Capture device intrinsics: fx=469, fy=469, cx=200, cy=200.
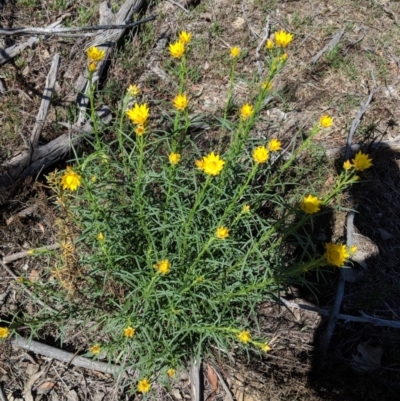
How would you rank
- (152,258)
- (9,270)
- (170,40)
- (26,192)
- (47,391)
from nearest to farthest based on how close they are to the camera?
1. (152,258)
2. (47,391)
3. (9,270)
4. (26,192)
5. (170,40)

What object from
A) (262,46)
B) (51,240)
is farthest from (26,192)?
(262,46)

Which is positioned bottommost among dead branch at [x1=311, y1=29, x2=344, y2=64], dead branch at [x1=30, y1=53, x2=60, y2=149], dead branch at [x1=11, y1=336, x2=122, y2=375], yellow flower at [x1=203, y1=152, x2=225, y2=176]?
dead branch at [x1=11, y1=336, x2=122, y2=375]

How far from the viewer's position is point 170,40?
15.0 ft

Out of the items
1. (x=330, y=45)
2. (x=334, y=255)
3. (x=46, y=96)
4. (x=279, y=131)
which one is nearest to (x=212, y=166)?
(x=334, y=255)

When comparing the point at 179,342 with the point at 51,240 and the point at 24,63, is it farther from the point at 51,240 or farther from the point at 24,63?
the point at 24,63

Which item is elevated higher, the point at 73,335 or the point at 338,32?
the point at 338,32

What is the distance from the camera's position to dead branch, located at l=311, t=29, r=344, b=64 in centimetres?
456

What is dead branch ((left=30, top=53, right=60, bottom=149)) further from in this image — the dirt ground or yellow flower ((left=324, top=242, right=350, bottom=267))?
yellow flower ((left=324, top=242, right=350, bottom=267))

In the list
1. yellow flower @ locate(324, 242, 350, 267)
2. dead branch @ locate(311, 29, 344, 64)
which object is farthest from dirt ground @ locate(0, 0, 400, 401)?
yellow flower @ locate(324, 242, 350, 267)

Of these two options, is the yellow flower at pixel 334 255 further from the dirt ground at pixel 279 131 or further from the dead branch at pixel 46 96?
the dead branch at pixel 46 96

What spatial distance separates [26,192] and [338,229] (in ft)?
7.61

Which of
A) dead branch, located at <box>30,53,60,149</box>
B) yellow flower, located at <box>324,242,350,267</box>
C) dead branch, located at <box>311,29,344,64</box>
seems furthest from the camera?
dead branch, located at <box>311,29,344,64</box>

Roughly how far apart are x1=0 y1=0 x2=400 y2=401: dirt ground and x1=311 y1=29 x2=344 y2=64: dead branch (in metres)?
0.05

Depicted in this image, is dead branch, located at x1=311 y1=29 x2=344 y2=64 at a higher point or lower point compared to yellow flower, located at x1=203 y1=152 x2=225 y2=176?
lower
